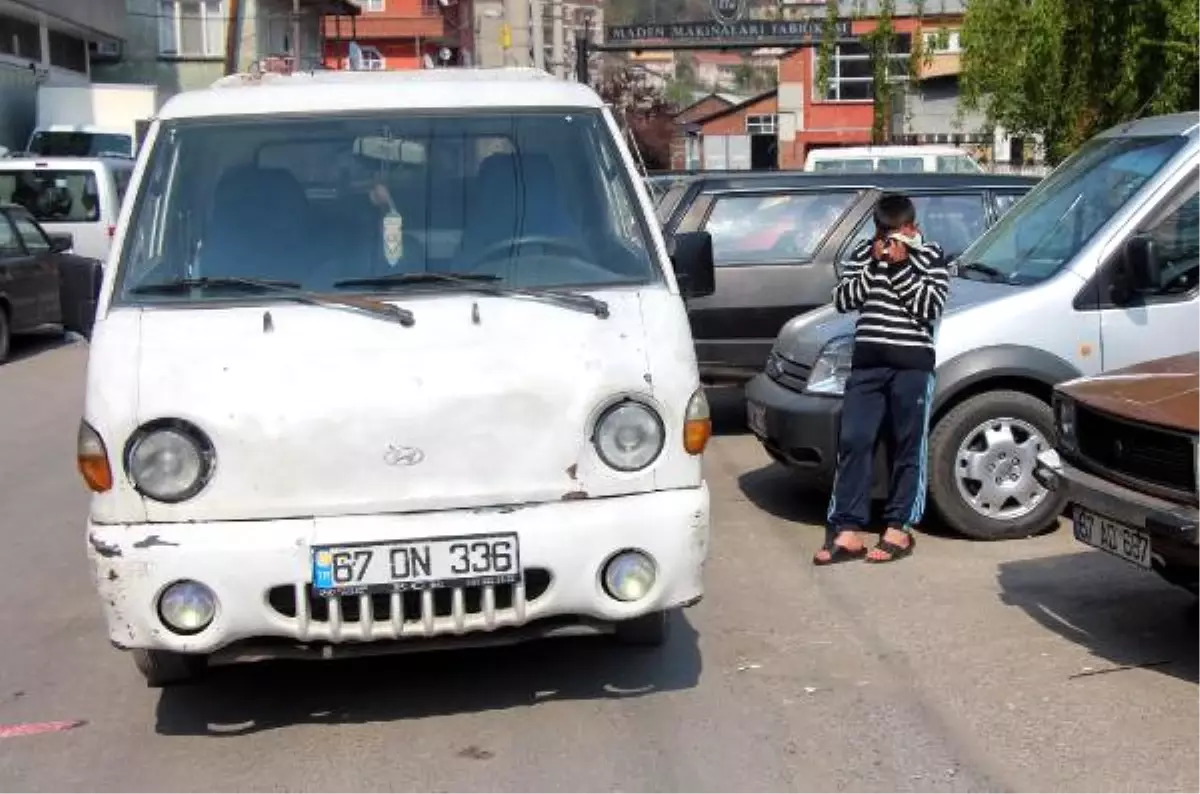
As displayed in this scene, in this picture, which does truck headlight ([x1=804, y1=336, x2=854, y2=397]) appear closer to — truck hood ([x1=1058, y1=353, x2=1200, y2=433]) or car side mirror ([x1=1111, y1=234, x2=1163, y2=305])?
car side mirror ([x1=1111, y1=234, x2=1163, y2=305])

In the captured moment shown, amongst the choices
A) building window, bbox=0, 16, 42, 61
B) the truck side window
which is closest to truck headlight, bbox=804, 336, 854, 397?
the truck side window

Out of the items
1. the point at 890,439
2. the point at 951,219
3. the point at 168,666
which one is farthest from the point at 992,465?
the point at 168,666

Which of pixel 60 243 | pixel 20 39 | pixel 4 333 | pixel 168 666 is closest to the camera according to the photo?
pixel 168 666

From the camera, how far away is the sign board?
Result: 48.4m

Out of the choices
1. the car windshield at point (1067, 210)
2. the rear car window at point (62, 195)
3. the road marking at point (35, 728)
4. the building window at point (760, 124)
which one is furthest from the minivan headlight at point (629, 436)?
the building window at point (760, 124)

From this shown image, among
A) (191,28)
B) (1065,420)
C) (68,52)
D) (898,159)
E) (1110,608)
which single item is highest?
(191,28)

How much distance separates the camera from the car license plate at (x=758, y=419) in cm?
760

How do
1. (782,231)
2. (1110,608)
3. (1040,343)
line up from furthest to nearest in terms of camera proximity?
1. (782,231)
2. (1040,343)
3. (1110,608)

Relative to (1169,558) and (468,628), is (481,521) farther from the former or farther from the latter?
(1169,558)

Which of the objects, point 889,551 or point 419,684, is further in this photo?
point 889,551

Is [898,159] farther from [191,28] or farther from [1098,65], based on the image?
[191,28]

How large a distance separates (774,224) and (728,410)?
1.72 m

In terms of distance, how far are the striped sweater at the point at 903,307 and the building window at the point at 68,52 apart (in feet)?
129

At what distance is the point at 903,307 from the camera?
6.59 m
